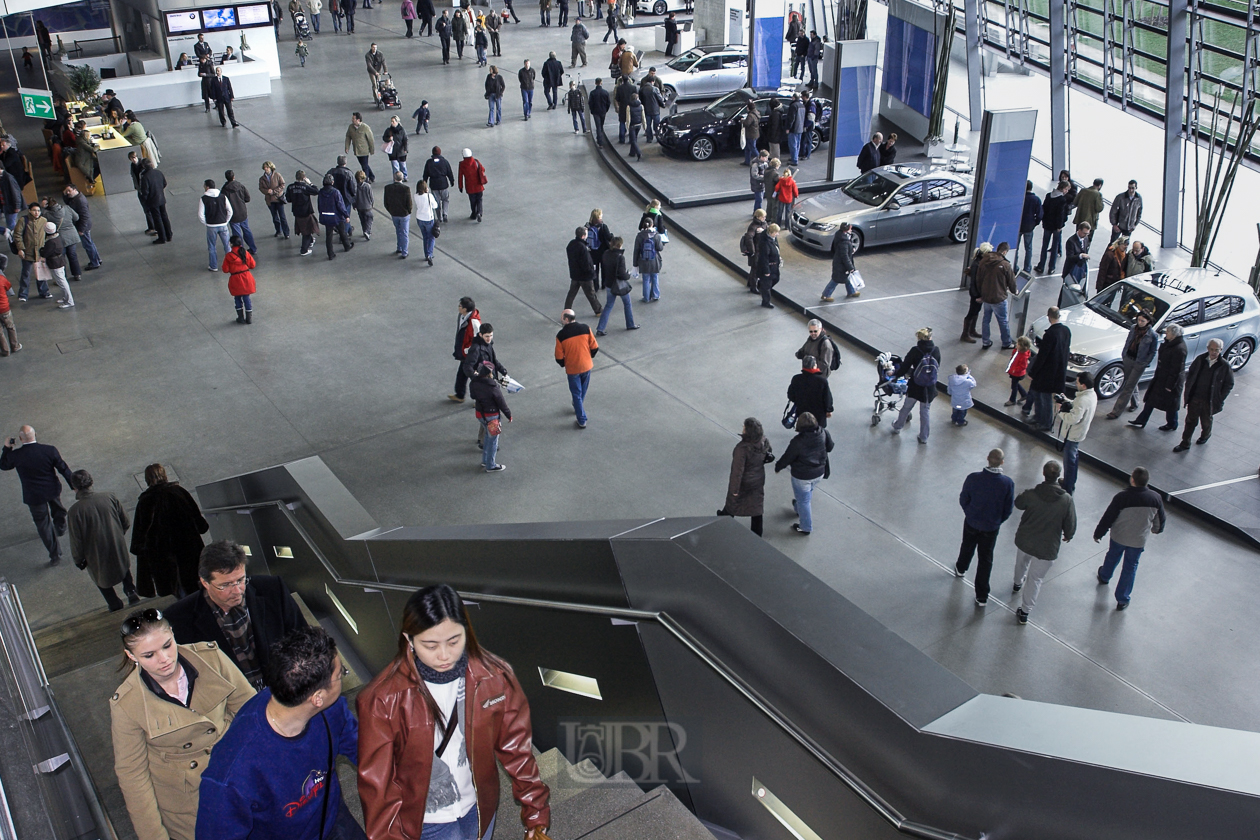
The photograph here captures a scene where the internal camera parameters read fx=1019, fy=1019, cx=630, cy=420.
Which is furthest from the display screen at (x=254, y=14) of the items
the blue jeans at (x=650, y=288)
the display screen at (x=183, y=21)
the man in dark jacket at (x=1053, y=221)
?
the man in dark jacket at (x=1053, y=221)

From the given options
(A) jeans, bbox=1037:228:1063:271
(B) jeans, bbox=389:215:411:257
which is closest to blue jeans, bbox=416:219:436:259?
(B) jeans, bbox=389:215:411:257

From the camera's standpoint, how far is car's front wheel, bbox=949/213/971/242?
61.6ft

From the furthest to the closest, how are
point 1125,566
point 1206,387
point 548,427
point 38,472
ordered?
point 548,427 → point 1206,387 → point 38,472 → point 1125,566

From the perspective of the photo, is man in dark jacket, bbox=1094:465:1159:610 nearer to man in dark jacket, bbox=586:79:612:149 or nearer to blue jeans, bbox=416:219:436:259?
blue jeans, bbox=416:219:436:259

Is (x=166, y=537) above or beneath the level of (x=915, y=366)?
above

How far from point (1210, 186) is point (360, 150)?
15905 mm

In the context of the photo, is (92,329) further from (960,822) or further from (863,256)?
(960,822)

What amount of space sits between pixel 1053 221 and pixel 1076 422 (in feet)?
24.5

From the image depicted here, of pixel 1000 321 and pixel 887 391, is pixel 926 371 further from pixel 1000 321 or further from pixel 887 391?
pixel 1000 321

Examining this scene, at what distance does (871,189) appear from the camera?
1894 cm

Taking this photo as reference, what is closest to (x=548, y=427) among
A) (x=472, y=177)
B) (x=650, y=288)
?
(x=650, y=288)

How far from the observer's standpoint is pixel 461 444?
12609 mm

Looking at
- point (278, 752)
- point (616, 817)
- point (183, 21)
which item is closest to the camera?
point (278, 752)

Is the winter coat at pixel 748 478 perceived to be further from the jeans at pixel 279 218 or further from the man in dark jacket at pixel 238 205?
the jeans at pixel 279 218
